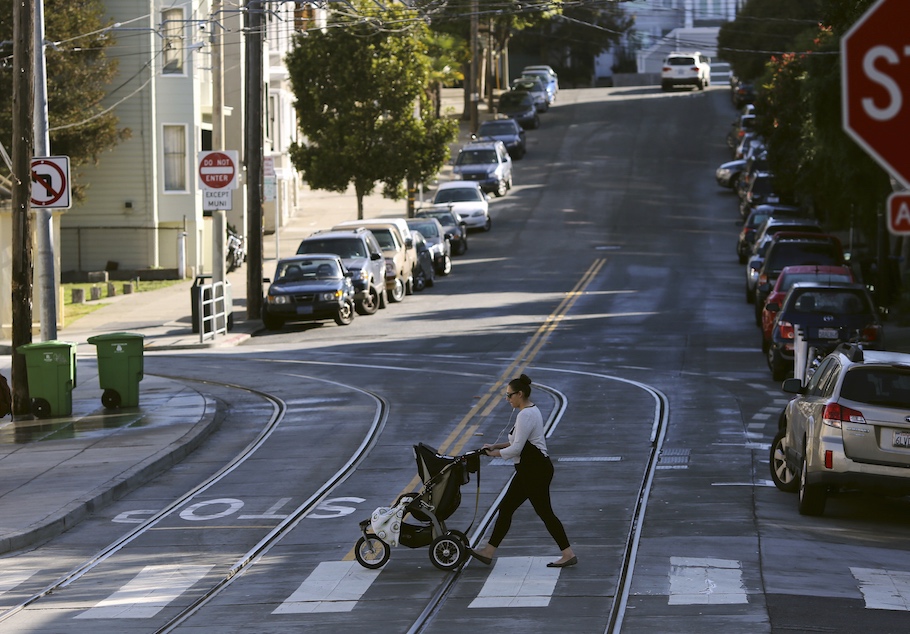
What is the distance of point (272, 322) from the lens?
34281 millimetres

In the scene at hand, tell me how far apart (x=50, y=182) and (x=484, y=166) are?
40271 millimetres

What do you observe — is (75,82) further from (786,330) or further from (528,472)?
(528,472)

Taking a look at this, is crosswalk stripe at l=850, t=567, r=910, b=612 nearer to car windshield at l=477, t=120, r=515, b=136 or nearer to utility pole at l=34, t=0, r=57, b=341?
utility pole at l=34, t=0, r=57, b=341

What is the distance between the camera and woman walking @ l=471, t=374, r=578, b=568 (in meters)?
11.9

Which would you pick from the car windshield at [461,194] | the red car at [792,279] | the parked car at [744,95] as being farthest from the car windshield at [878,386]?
the parked car at [744,95]

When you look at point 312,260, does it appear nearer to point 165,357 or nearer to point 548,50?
point 165,357

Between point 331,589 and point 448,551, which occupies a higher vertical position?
point 448,551

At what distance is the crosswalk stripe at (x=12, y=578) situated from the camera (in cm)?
1198

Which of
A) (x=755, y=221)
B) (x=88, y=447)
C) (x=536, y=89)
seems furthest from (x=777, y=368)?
(x=536, y=89)

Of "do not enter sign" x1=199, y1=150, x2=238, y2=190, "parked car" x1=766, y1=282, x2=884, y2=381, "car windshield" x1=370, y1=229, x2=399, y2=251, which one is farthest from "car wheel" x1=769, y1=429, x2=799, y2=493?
"car windshield" x1=370, y1=229, x2=399, y2=251

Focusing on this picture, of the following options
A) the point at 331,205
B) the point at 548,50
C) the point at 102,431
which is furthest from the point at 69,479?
the point at 548,50

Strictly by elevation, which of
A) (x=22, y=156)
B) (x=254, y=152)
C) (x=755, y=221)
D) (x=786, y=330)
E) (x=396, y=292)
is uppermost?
(x=254, y=152)

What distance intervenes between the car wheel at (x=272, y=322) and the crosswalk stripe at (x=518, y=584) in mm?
22142

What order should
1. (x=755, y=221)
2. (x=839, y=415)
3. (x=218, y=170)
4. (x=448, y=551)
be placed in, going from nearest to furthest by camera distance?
(x=448, y=551), (x=839, y=415), (x=218, y=170), (x=755, y=221)
